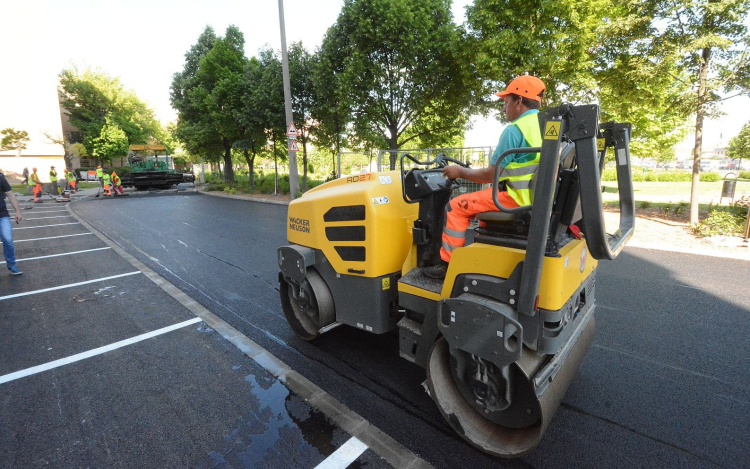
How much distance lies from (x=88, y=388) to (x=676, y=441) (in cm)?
420

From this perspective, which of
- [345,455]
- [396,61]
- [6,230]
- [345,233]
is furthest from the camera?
[396,61]

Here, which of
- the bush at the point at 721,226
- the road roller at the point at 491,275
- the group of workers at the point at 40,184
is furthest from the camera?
the group of workers at the point at 40,184

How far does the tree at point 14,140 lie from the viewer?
2870cm

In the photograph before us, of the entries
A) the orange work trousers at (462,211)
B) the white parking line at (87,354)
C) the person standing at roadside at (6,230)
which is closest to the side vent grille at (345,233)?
the orange work trousers at (462,211)

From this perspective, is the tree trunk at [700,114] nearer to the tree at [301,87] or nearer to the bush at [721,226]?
the bush at [721,226]

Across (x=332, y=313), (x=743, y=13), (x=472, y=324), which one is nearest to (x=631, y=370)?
(x=472, y=324)

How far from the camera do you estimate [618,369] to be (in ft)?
10.2

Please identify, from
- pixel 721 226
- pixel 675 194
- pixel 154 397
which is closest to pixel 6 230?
pixel 154 397

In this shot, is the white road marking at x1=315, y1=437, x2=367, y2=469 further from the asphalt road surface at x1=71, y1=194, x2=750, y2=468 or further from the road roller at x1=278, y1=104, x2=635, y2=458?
the road roller at x1=278, y1=104, x2=635, y2=458

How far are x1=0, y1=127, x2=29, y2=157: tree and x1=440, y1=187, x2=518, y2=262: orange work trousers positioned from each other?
130 ft

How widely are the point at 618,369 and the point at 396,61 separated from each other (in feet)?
43.5

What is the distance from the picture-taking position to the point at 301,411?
2.65m

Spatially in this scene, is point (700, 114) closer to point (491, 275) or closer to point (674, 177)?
point (491, 275)

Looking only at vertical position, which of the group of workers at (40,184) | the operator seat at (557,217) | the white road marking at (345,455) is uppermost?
the group of workers at (40,184)
